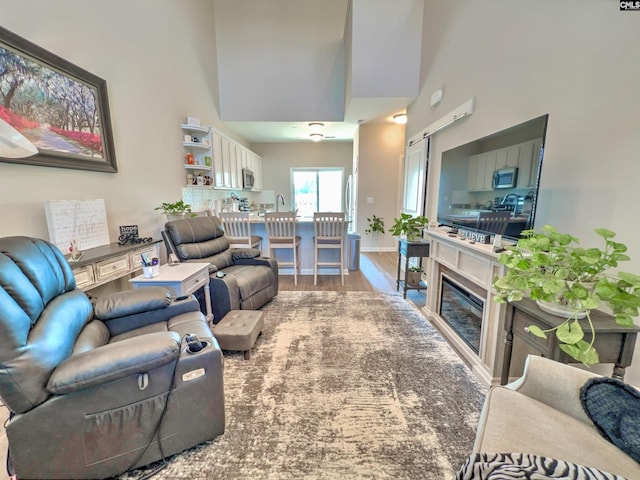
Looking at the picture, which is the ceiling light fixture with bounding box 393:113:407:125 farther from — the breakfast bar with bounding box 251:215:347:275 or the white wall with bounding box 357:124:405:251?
the breakfast bar with bounding box 251:215:347:275

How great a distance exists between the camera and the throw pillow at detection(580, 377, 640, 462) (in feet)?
2.60

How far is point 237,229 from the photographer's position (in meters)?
3.76

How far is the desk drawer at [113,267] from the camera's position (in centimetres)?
188

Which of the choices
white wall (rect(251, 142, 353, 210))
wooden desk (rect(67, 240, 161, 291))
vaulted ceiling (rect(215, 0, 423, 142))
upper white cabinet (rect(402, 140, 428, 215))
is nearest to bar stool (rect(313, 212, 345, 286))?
upper white cabinet (rect(402, 140, 428, 215))

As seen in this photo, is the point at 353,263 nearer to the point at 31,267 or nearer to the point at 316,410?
the point at 316,410

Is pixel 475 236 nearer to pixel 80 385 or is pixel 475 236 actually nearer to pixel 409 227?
pixel 409 227

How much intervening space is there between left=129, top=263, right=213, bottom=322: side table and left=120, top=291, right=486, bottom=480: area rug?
60cm

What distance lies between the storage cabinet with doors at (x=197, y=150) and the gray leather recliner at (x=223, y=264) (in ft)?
4.25

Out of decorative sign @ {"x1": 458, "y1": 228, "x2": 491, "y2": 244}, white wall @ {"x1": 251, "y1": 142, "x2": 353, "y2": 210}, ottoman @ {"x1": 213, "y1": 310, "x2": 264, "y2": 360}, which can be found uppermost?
white wall @ {"x1": 251, "y1": 142, "x2": 353, "y2": 210}

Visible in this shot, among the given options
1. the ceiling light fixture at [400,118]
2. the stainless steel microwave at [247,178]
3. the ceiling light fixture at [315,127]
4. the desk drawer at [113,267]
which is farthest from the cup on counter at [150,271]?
the ceiling light fixture at [400,118]

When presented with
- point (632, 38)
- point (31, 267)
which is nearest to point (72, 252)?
point (31, 267)

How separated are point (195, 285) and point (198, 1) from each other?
178 inches

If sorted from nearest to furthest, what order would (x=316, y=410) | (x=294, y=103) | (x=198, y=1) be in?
(x=316, y=410) → (x=198, y=1) → (x=294, y=103)

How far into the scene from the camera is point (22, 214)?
1.73 metres
